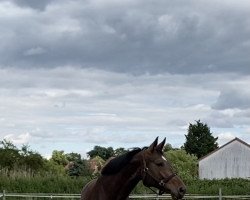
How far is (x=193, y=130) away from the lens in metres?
80.1

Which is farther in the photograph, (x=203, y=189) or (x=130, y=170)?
(x=203, y=189)

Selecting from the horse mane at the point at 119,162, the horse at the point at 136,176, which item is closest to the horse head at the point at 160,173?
the horse at the point at 136,176

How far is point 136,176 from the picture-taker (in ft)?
21.0

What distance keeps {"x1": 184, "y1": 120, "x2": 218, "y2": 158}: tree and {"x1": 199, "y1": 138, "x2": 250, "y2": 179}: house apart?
18837 millimetres

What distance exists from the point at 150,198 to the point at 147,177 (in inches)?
607

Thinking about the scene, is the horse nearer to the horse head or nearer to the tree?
the horse head

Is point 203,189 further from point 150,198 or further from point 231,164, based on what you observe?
point 231,164

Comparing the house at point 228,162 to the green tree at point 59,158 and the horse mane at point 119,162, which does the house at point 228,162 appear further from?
the horse mane at point 119,162

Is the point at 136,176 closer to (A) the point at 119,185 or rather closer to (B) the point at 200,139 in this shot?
(A) the point at 119,185

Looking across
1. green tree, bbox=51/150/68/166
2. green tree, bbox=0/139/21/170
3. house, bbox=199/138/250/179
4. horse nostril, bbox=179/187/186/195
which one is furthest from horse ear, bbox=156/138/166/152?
green tree, bbox=51/150/68/166

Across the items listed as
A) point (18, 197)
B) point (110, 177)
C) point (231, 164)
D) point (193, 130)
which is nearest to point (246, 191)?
point (18, 197)

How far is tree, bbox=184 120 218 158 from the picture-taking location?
8006 centimetres

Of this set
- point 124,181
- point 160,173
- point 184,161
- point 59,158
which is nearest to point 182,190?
point 160,173

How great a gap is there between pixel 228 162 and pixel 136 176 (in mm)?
55144
